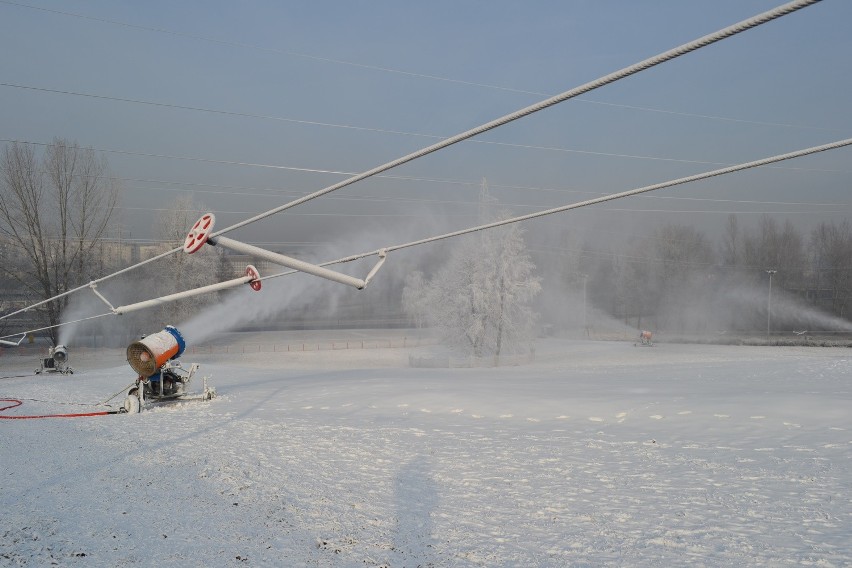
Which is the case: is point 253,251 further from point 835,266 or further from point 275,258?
point 835,266

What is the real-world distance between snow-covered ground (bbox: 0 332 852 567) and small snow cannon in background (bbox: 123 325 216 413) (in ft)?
4.15

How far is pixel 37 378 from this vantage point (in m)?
33.0

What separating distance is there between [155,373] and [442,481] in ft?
44.2

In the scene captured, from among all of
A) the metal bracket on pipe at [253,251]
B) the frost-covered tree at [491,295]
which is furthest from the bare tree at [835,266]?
the metal bracket on pipe at [253,251]

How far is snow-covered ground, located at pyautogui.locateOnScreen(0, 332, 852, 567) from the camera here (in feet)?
26.3

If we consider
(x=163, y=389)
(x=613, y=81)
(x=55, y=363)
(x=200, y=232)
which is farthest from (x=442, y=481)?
(x=55, y=363)

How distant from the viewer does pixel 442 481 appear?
11.1m

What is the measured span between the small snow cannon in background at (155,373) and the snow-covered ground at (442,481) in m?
1.26

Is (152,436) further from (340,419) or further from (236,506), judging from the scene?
(236,506)

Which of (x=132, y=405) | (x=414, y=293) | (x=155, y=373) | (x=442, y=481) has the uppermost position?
(x=414, y=293)

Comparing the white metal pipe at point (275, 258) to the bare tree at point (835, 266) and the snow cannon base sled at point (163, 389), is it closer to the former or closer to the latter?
the snow cannon base sled at point (163, 389)

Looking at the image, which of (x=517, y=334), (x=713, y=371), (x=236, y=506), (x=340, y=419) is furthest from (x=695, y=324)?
(x=236, y=506)

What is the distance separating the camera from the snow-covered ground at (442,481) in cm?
801

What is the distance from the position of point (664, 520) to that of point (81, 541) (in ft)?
28.2
